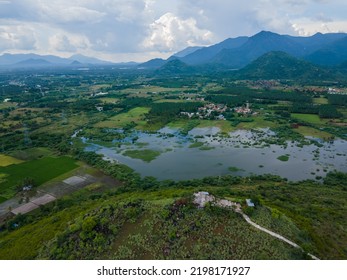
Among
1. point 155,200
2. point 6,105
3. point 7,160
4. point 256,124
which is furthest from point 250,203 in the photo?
point 6,105

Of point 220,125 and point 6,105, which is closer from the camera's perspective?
point 220,125

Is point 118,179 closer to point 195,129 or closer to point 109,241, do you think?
point 109,241

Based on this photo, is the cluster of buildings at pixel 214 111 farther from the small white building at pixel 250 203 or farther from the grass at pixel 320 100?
the small white building at pixel 250 203

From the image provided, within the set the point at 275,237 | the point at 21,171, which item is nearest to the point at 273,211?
the point at 275,237

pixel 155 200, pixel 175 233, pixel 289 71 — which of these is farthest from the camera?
pixel 289 71

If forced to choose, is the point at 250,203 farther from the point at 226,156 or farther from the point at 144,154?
the point at 144,154

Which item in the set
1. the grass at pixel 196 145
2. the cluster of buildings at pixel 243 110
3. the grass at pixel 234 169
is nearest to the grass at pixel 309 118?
the cluster of buildings at pixel 243 110
